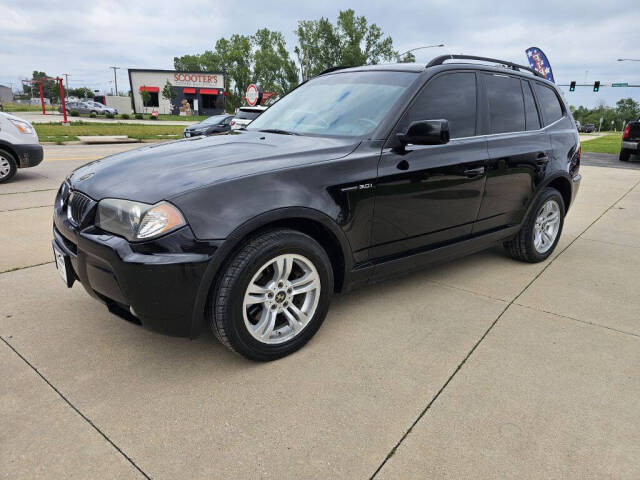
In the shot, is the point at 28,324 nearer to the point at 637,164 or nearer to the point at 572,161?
the point at 572,161

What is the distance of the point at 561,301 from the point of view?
3.70 metres

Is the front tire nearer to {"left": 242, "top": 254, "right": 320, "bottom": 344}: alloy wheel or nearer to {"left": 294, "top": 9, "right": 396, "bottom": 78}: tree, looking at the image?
{"left": 242, "top": 254, "right": 320, "bottom": 344}: alloy wheel

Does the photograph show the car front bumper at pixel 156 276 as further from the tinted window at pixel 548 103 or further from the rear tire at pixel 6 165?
the rear tire at pixel 6 165

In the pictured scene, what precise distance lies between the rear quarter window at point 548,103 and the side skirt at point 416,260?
1.19 m

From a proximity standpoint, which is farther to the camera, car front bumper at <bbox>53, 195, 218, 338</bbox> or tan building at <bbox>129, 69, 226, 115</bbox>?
tan building at <bbox>129, 69, 226, 115</bbox>

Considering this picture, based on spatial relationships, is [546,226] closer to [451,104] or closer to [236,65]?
[451,104]

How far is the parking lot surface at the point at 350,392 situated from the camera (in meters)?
1.98

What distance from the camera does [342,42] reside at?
6300 centimetres

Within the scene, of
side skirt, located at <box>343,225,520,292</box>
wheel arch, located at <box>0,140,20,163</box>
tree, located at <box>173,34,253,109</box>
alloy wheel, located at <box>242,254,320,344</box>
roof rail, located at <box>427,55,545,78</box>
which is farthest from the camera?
tree, located at <box>173,34,253,109</box>

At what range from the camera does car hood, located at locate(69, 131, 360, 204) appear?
2.38 meters

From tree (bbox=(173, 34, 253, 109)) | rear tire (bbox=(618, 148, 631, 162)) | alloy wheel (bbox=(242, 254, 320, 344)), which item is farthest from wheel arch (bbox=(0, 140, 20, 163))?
tree (bbox=(173, 34, 253, 109))

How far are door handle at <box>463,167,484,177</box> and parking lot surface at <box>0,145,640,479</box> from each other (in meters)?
0.96

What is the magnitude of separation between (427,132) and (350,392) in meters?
1.60

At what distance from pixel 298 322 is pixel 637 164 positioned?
1624cm
